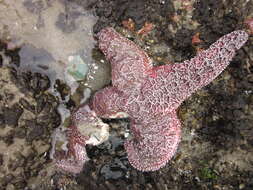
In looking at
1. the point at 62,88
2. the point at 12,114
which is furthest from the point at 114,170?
the point at 12,114

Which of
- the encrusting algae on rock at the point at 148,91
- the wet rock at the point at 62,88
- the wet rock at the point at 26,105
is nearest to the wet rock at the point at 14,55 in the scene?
the wet rock at the point at 26,105

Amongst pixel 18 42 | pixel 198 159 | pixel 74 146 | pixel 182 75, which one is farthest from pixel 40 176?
pixel 182 75

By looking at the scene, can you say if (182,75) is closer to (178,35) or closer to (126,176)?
(178,35)

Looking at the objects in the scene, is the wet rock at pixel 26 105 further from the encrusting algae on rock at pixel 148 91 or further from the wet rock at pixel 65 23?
the wet rock at pixel 65 23

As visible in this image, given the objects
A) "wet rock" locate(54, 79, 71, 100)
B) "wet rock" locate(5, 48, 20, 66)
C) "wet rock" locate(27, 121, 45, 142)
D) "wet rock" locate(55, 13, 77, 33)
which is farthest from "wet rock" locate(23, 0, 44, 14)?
"wet rock" locate(27, 121, 45, 142)

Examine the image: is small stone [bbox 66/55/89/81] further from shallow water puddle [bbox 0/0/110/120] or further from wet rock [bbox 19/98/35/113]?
wet rock [bbox 19/98/35/113]
